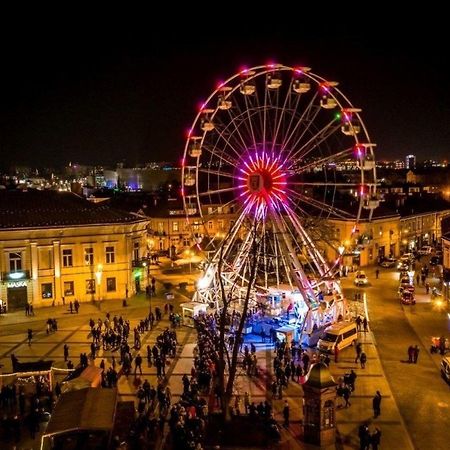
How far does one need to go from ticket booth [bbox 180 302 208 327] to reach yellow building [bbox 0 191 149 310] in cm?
1164

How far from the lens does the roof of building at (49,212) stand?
5119 cm

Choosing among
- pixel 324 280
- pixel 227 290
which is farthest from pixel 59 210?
pixel 324 280

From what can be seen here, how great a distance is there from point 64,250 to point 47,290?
11.7 feet

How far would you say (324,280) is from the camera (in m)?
38.8

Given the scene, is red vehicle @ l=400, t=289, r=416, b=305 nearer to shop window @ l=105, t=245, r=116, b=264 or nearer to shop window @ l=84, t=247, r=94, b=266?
shop window @ l=105, t=245, r=116, b=264

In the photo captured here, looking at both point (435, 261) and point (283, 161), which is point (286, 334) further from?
point (435, 261)

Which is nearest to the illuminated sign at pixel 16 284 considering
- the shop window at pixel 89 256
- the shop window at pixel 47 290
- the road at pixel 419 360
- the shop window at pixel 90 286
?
the shop window at pixel 47 290

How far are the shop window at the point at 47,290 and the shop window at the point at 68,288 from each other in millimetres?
1202

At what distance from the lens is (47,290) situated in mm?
51625

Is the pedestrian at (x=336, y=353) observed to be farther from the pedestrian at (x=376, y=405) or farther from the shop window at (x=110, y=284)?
the shop window at (x=110, y=284)

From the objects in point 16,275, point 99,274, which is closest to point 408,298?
point 99,274

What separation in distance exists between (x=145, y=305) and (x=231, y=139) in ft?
53.7

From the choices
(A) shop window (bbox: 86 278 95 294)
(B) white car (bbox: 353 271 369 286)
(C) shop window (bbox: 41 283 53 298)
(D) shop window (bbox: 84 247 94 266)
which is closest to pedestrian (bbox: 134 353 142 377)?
(C) shop window (bbox: 41 283 53 298)

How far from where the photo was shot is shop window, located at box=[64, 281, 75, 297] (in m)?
52.5
